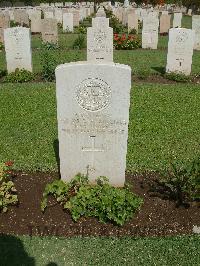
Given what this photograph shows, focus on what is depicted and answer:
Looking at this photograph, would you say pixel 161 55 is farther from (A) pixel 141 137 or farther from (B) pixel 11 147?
(B) pixel 11 147

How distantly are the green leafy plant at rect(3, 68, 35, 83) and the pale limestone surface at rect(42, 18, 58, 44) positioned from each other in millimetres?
6784

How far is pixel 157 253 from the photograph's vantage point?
14.6 ft

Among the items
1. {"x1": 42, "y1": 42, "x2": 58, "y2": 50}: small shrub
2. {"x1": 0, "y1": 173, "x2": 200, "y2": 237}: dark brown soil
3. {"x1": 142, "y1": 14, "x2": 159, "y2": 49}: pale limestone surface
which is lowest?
{"x1": 0, "y1": 173, "x2": 200, "y2": 237}: dark brown soil

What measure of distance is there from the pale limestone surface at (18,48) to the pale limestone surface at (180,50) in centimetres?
454

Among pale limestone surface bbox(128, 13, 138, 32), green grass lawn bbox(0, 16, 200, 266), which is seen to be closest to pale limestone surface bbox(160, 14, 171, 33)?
pale limestone surface bbox(128, 13, 138, 32)

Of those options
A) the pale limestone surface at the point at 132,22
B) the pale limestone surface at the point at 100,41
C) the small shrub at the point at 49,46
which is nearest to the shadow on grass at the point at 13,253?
the pale limestone surface at the point at 100,41

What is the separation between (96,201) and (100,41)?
8.60 meters

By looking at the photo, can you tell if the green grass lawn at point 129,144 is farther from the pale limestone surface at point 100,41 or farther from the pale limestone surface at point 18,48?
the pale limestone surface at point 100,41

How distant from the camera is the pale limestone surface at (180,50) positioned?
11812 millimetres

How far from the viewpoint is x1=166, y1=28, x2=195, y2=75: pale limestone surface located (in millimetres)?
11812

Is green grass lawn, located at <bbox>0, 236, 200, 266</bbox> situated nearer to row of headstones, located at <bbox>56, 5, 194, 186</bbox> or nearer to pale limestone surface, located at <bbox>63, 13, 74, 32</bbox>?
row of headstones, located at <bbox>56, 5, 194, 186</bbox>

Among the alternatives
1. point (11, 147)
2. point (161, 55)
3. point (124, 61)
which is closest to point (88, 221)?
point (11, 147)

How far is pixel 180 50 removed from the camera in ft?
40.0

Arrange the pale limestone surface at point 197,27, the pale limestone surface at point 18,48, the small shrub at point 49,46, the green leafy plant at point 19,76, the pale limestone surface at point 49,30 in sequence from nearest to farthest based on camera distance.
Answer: the pale limestone surface at point 18,48
the green leafy plant at point 19,76
the pale limestone surface at point 197,27
the small shrub at point 49,46
the pale limestone surface at point 49,30
